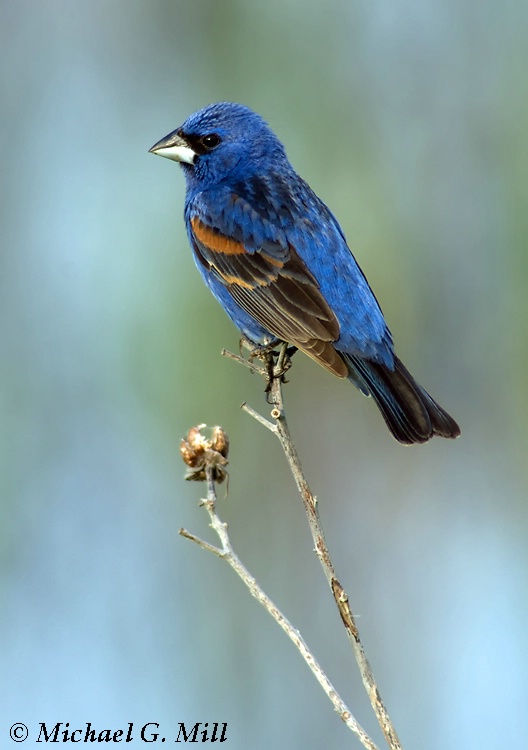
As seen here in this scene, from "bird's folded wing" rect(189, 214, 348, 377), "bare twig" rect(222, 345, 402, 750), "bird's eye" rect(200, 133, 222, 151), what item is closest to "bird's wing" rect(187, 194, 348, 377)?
"bird's folded wing" rect(189, 214, 348, 377)

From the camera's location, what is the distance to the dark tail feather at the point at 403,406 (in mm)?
4344

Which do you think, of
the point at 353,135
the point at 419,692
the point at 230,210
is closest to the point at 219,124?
the point at 230,210

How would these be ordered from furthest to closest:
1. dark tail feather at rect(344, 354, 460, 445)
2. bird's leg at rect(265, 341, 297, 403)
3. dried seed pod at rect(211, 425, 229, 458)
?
dark tail feather at rect(344, 354, 460, 445) < bird's leg at rect(265, 341, 297, 403) < dried seed pod at rect(211, 425, 229, 458)

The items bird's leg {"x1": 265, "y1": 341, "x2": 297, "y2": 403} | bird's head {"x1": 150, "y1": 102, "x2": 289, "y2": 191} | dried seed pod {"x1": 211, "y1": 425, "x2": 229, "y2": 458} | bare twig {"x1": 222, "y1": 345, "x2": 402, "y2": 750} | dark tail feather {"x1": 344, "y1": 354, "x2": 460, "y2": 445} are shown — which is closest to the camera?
bare twig {"x1": 222, "y1": 345, "x2": 402, "y2": 750}

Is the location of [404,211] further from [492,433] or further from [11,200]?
[11,200]

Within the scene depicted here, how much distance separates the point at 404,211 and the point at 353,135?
0.58 m

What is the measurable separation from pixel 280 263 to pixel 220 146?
86cm

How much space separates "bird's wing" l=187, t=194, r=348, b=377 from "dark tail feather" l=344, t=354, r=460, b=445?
5.3 inches

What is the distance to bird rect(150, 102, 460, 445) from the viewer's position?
14.4 ft

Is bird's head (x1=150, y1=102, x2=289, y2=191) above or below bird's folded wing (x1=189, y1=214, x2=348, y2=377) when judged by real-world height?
above

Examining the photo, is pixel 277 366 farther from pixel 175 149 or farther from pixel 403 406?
pixel 175 149

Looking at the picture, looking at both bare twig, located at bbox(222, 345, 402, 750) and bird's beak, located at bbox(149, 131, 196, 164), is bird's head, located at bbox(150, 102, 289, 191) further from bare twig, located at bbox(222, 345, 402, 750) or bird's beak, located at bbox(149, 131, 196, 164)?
bare twig, located at bbox(222, 345, 402, 750)

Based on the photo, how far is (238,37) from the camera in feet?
23.4

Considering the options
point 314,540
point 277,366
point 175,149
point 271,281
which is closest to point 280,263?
point 271,281
